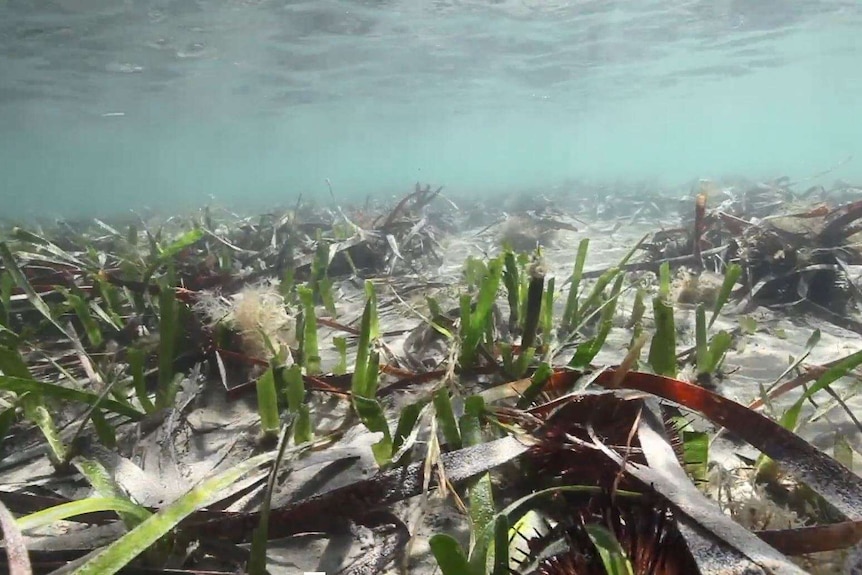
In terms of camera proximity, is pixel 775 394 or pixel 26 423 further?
pixel 26 423

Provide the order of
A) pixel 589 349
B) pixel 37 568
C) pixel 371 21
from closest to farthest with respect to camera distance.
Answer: pixel 37 568 → pixel 589 349 → pixel 371 21

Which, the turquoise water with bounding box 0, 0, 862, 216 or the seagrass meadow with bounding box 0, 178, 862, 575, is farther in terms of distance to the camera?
the turquoise water with bounding box 0, 0, 862, 216

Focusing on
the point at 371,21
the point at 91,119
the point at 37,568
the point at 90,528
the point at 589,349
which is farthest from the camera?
the point at 91,119

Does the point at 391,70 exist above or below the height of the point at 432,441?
above

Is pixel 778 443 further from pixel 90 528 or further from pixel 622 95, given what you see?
pixel 622 95

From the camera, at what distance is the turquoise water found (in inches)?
718

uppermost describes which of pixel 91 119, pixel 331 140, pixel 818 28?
pixel 818 28

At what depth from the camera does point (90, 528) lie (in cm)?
136

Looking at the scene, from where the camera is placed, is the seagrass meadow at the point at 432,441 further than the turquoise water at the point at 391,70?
No

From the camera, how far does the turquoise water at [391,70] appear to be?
59.8ft

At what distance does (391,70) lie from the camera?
2662 cm

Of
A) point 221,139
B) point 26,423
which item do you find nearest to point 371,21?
point 26,423

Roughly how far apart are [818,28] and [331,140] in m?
46.9

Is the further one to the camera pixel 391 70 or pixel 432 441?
pixel 391 70
